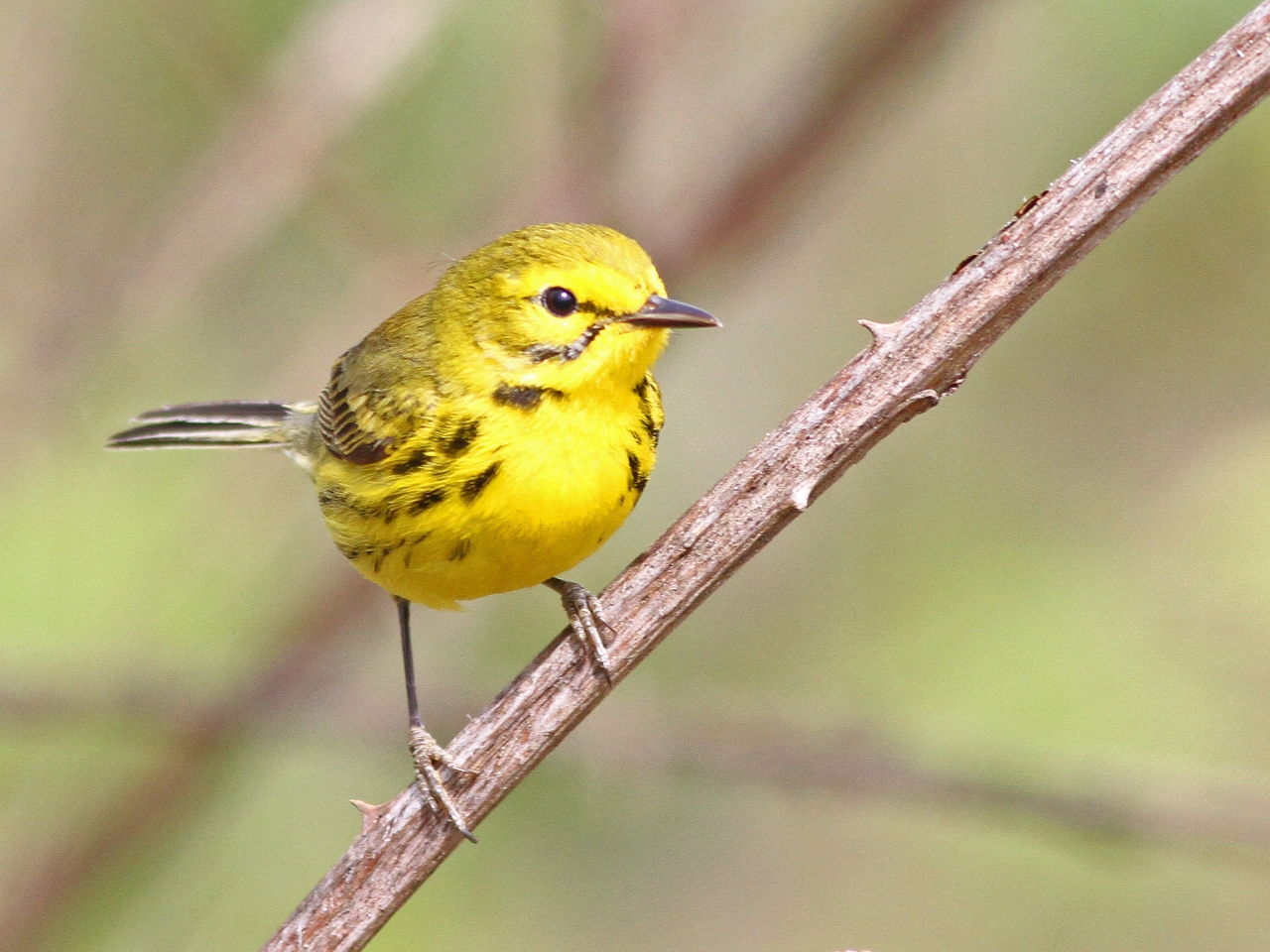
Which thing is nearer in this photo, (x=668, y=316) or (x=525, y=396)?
(x=668, y=316)

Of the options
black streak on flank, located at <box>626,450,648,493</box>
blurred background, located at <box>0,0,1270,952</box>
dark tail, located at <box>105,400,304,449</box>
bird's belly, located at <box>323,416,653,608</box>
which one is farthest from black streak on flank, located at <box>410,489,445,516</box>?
dark tail, located at <box>105,400,304,449</box>

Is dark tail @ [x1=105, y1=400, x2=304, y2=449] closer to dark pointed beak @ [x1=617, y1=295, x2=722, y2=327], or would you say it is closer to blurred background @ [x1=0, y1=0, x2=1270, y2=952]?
blurred background @ [x1=0, y1=0, x2=1270, y2=952]

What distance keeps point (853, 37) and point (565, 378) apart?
1829mm

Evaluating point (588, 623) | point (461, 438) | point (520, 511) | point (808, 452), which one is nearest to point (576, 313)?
point (461, 438)

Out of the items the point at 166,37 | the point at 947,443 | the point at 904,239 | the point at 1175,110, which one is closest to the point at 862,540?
the point at 947,443

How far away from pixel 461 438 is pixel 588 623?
2.82 feet

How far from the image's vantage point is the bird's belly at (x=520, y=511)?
3674 millimetres

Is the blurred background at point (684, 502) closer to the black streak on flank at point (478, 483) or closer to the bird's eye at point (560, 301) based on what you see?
the bird's eye at point (560, 301)

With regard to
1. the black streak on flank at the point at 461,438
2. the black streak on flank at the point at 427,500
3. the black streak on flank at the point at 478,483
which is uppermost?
the black streak on flank at the point at 461,438

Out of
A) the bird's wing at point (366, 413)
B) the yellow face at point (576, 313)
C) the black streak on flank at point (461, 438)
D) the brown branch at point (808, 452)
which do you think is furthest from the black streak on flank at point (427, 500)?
the brown branch at point (808, 452)

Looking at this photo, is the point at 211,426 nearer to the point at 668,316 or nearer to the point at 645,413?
the point at 645,413

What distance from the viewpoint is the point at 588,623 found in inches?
124

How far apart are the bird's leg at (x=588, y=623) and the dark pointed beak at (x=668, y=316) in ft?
2.27

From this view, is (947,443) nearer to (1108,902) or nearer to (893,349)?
(1108,902)
